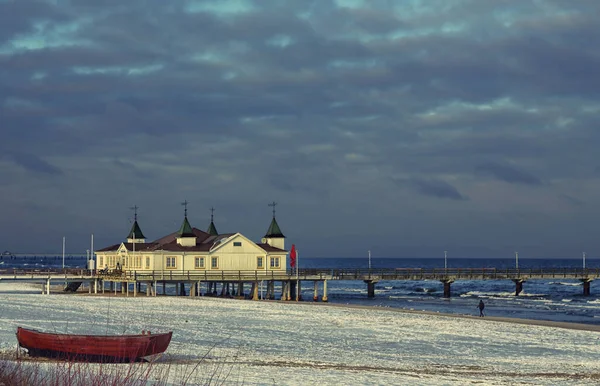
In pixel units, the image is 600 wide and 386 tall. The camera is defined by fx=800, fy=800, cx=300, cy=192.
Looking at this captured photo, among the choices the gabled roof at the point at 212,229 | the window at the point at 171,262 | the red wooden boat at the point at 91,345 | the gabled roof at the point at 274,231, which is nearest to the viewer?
the red wooden boat at the point at 91,345

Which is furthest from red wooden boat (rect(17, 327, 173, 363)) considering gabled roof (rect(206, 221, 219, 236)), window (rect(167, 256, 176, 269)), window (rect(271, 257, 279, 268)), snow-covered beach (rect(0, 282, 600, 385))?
gabled roof (rect(206, 221, 219, 236))

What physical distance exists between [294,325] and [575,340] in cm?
1399

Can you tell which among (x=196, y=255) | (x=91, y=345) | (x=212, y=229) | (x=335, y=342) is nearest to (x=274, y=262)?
(x=196, y=255)

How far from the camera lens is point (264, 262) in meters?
74.1

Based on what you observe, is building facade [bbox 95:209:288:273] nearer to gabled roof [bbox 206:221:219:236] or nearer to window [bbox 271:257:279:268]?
window [bbox 271:257:279:268]

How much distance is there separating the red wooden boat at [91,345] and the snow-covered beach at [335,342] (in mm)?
853

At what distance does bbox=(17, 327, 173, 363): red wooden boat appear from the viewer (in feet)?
75.0

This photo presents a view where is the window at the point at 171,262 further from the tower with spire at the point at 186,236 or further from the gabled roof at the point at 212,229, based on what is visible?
the gabled roof at the point at 212,229

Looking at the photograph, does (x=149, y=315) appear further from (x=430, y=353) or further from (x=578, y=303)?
(x=578, y=303)

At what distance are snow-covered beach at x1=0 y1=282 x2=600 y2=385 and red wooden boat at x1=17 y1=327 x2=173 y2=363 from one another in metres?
0.85

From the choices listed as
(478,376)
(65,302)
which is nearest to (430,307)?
(65,302)

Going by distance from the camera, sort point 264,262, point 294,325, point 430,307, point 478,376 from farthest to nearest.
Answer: point 264,262 < point 430,307 < point 294,325 < point 478,376

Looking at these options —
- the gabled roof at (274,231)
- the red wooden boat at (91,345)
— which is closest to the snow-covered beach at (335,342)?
the red wooden boat at (91,345)

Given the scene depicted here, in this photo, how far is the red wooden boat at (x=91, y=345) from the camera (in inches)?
901
